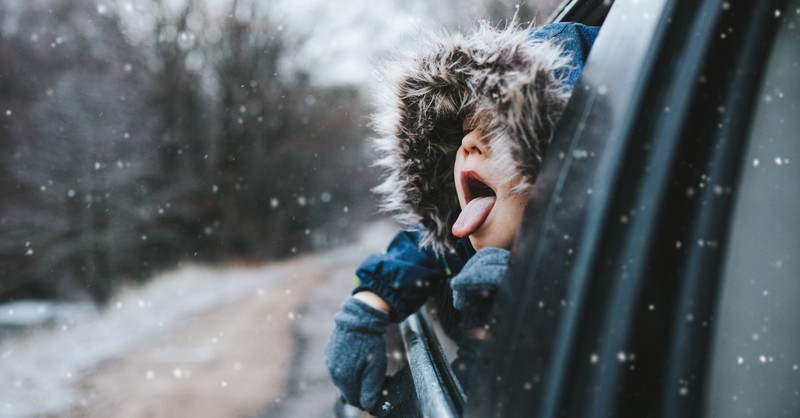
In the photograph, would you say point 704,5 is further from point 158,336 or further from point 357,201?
point 357,201

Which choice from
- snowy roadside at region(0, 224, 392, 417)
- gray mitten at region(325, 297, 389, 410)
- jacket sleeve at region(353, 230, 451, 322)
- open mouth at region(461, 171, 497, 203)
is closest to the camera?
open mouth at region(461, 171, 497, 203)

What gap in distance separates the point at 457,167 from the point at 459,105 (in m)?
0.17

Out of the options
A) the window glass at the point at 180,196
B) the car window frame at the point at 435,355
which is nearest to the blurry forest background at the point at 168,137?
the window glass at the point at 180,196

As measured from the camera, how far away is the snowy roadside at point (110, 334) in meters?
5.48

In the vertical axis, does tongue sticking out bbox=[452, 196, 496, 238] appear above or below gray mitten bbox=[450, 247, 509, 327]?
above

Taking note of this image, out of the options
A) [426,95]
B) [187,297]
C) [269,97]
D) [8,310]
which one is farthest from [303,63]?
[426,95]

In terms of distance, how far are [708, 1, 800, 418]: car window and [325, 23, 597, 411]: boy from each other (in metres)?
0.39

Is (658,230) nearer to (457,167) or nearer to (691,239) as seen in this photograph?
(691,239)

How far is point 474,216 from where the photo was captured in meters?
1.25

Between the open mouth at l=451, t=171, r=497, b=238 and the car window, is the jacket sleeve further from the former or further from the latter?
the car window

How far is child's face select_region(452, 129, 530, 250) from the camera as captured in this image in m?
1.19

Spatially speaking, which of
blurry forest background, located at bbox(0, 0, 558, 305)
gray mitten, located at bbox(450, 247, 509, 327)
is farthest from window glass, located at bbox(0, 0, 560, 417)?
gray mitten, located at bbox(450, 247, 509, 327)

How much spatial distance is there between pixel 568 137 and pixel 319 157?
60.3ft

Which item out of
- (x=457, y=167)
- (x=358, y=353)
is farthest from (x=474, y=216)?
(x=358, y=353)
